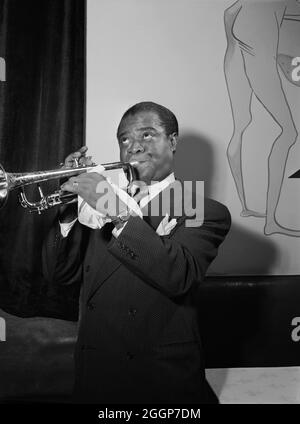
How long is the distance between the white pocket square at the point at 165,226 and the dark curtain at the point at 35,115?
1.09 metres

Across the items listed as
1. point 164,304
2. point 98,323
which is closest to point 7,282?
point 98,323

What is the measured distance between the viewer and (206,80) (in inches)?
91.0

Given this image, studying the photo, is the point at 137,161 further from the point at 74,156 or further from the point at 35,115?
the point at 35,115

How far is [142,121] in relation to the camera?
1438 mm

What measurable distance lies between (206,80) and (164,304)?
149 cm

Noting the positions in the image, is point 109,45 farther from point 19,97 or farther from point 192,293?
point 192,293

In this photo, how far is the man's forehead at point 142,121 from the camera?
1438mm

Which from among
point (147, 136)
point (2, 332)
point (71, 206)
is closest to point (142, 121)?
point (147, 136)

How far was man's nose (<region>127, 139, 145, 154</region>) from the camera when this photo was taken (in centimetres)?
144

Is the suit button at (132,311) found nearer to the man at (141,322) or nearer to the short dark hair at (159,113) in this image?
the man at (141,322)

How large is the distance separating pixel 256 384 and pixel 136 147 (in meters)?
1.37

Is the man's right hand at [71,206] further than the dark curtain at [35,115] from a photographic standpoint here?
No

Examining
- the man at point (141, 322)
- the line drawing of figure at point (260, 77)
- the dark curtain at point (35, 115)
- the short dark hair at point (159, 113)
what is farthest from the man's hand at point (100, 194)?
the line drawing of figure at point (260, 77)

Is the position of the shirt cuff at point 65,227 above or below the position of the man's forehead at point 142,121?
below
